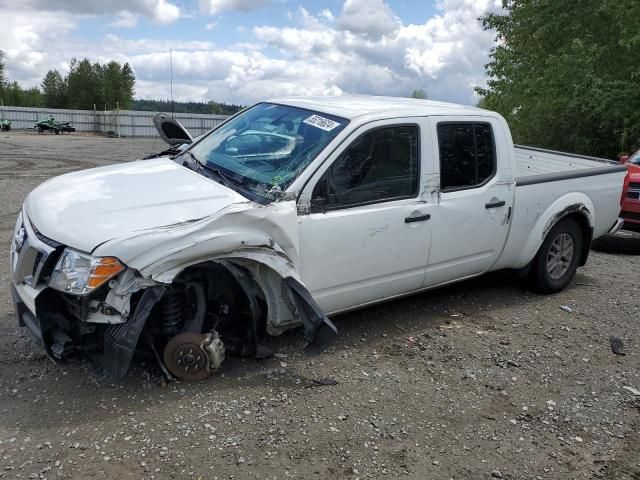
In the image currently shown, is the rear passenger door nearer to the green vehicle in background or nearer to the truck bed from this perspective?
the truck bed

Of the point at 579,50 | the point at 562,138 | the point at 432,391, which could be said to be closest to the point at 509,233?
the point at 432,391

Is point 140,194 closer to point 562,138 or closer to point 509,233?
point 509,233

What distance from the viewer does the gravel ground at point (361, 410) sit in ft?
9.75

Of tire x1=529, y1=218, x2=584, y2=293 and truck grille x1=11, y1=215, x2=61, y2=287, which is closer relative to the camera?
truck grille x1=11, y1=215, x2=61, y2=287

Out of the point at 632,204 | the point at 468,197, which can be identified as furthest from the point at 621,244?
the point at 468,197

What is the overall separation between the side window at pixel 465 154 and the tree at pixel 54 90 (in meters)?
92.6

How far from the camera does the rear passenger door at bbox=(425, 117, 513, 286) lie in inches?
177

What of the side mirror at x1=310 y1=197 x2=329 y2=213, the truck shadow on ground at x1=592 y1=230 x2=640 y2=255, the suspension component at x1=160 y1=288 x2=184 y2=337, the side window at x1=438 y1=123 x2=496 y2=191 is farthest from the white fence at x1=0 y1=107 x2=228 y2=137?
the suspension component at x1=160 y1=288 x2=184 y2=337

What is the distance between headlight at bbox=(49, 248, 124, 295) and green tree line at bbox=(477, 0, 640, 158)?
50.2 ft

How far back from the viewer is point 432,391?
3.76 metres

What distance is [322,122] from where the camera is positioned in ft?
13.6

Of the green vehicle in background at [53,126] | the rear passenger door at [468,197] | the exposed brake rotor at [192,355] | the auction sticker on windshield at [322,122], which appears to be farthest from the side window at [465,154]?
the green vehicle in background at [53,126]

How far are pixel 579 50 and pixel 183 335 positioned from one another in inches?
639

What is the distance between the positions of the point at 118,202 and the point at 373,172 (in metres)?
1.74
